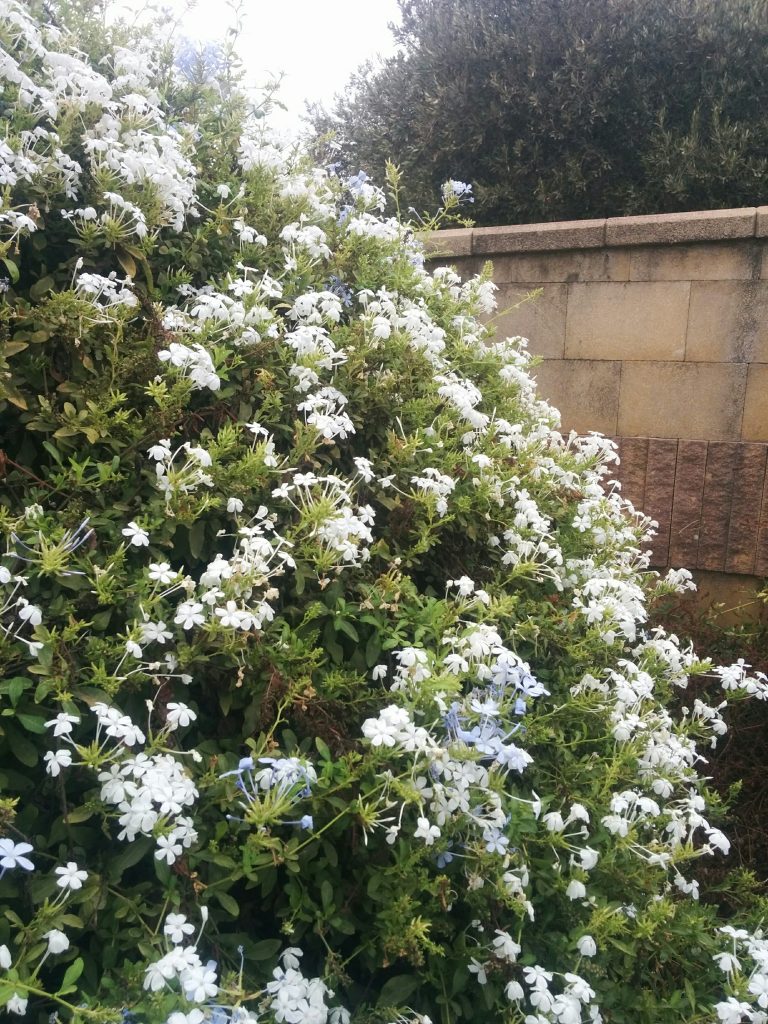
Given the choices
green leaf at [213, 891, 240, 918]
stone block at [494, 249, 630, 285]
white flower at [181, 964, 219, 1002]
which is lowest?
green leaf at [213, 891, 240, 918]

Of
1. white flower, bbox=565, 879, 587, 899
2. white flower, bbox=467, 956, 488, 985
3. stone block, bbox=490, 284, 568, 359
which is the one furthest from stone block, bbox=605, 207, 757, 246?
white flower, bbox=467, 956, 488, 985

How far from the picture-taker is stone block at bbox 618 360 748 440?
15.9 ft

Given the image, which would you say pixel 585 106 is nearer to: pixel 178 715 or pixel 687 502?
pixel 687 502

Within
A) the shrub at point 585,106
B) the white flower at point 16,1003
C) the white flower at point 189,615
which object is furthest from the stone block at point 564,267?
the white flower at point 16,1003

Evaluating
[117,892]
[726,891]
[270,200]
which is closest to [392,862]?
[117,892]

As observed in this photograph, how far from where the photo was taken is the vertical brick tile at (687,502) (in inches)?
192

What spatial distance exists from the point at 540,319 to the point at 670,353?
0.88 meters

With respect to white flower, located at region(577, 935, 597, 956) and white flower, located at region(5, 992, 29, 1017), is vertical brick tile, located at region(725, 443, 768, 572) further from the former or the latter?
white flower, located at region(5, 992, 29, 1017)

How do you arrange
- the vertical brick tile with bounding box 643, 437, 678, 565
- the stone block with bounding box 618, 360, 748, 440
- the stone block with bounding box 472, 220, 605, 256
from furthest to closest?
1. the stone block with bounding box 472, 220, 605, 256
2. the vertical brick tile with bounding box 643, 437, 678, 565
3. the stone block with bounding box 618, 360, 748, 440

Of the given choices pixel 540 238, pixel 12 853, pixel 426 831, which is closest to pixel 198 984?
pixel 12 853

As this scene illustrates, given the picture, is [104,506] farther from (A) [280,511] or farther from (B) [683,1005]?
(B) [683,1005]

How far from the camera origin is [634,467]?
16.7 feet

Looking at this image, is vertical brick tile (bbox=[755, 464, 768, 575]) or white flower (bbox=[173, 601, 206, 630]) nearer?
white flower (bbox=[173, 601, 206, 630])

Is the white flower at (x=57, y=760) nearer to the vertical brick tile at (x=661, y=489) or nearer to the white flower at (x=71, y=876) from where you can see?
the white flower at (x=71, y=876)
